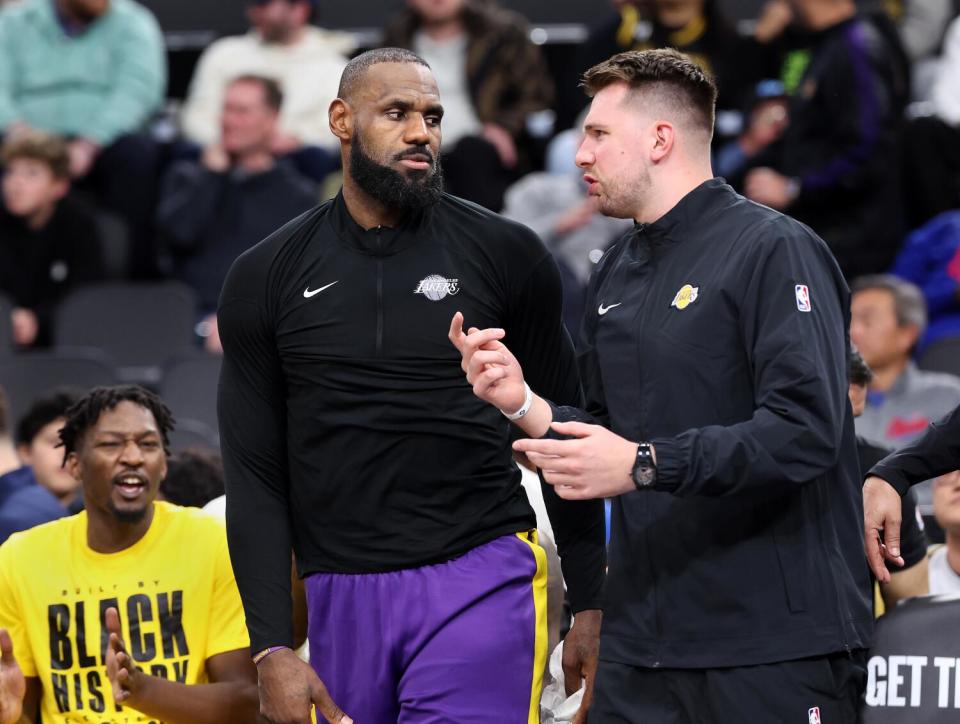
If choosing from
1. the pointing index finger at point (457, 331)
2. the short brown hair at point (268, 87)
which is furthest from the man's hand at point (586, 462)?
the short brown hair at point (268, 87)

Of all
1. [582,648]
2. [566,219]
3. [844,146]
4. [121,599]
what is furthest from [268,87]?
[582,648]

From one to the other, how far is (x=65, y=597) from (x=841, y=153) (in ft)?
16.8

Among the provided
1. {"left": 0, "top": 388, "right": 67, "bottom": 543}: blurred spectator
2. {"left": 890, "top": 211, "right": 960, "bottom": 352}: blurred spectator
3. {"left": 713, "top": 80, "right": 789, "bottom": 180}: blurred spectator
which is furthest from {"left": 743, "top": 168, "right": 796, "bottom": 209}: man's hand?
{"left": 0, "top": 388, "right": 67, "bottom": 543}: blurred spectator

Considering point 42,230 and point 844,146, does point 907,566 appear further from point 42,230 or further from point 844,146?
Answer: point 42,230

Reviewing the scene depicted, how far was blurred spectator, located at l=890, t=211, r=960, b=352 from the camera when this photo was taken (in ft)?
26.9

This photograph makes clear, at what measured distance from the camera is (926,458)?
3816mm

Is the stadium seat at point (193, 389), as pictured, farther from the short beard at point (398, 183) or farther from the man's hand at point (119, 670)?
the short beard at point (398, 183)

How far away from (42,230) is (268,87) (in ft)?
5.06

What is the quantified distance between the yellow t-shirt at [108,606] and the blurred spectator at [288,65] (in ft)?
17.1

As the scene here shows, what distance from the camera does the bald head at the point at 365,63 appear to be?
13.0ft

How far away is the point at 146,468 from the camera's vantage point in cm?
478

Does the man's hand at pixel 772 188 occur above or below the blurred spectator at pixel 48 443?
above

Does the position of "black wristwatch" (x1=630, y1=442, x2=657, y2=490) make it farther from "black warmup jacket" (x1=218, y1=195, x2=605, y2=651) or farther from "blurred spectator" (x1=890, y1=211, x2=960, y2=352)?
"blurred spectator" (x1=890, y1=211, x2=960, y2=352)

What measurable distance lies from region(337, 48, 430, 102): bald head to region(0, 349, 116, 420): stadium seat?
166 inches
